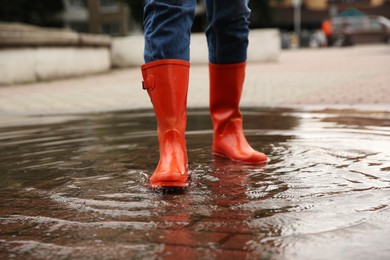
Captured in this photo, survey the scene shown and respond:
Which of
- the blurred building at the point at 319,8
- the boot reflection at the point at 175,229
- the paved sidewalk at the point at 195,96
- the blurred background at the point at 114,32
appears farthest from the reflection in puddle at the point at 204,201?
the blurred building at the point at 319,8

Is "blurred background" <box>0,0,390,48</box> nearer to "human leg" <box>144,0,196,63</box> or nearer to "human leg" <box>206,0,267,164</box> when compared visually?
"human leg" <box>206,0,267,164</box>

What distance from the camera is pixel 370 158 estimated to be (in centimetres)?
252

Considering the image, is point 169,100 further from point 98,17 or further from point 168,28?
point 98,17

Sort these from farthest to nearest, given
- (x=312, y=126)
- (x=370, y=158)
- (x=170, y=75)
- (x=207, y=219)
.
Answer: (x=312, y=126)
(x=370, y=158)
(x=170, y=75)
(x=207, y=219)

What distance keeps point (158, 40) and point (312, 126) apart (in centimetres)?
164

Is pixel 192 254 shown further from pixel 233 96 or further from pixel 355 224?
pixel 233 96

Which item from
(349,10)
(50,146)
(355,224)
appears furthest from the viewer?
(349,10)

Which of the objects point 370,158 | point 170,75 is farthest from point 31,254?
point 370,158

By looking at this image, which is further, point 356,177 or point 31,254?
point 356,177

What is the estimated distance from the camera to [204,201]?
6.16 feet

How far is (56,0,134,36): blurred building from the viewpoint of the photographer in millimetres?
48688

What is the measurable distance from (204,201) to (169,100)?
1.91ft

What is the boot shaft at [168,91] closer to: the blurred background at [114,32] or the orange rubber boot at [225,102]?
the orange rubber boot at [225,102]

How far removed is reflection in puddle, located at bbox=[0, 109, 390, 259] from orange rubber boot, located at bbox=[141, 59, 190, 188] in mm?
129
